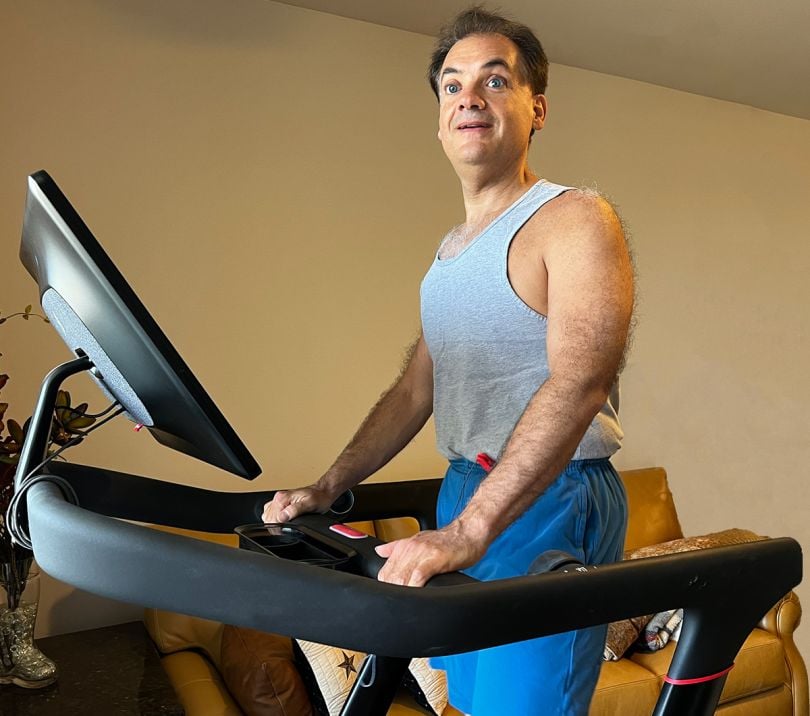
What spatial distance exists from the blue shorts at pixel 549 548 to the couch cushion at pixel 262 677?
1.17 m

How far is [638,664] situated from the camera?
3.08 meters

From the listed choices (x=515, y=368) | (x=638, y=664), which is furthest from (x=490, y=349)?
(x=638, y=664)

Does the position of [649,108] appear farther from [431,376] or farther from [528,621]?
[528,621]

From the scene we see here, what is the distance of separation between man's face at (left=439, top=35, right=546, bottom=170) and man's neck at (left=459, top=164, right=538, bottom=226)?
3 centimetres

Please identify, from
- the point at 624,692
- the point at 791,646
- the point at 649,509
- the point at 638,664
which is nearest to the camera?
the point at 624,692

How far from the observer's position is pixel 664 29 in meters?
3.51

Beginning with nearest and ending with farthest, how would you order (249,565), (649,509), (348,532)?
1. (249,565)
2. (348,532)
3. (649,509)

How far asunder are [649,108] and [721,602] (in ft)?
11.9

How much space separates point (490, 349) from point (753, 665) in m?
2.38

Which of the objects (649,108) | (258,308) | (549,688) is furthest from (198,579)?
(649,108)

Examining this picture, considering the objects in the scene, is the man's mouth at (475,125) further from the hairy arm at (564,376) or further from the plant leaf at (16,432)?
the plant leaf at (16,432)

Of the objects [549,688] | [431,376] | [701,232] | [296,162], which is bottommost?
[549,688]

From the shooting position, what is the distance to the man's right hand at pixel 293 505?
1312 mm

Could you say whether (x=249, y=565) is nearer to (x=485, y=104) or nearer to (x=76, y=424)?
(x=485, y=104)
